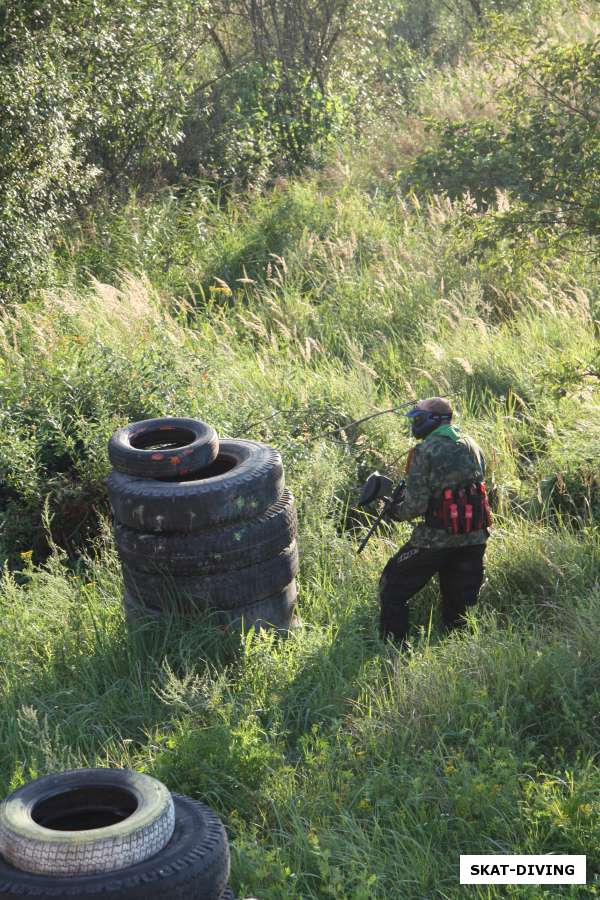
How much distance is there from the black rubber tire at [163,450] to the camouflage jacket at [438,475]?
122 cm

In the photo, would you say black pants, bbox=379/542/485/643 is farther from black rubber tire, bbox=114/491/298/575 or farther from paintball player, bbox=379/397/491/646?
black rubber tire, bbox=114/491/298/575

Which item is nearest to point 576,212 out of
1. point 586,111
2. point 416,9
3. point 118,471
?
point 586,111

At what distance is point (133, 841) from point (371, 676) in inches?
86.7

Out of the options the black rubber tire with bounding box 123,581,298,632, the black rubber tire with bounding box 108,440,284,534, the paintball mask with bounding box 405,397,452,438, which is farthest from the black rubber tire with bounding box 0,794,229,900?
the paintball mask with bounding box 405,397,452,438

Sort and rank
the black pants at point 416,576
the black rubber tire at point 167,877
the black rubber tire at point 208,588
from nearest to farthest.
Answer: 1. the black rubber tire at point 167,877
2. the black rubber tire at point 208,588
3. the black pants at point 416,576

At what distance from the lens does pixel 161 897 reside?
11.4 feet

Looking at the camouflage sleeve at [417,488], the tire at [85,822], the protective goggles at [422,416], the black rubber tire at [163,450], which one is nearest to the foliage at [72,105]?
the black rubber tire at [163,450]

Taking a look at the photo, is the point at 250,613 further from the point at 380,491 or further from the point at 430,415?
the point at 430,415

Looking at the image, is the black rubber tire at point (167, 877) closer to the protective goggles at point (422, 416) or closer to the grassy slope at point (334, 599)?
the grassy slope at point (334, 599)

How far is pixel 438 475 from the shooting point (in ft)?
19.4

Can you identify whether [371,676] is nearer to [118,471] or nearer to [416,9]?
[118,471]

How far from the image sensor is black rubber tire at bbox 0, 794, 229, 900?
3.38 metres

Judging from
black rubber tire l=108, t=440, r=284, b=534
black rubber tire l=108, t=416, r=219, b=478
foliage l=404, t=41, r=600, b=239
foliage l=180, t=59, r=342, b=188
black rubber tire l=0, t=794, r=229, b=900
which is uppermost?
foliage l=180, t=59, r=342, b=188

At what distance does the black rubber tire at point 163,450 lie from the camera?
5.89 meters
